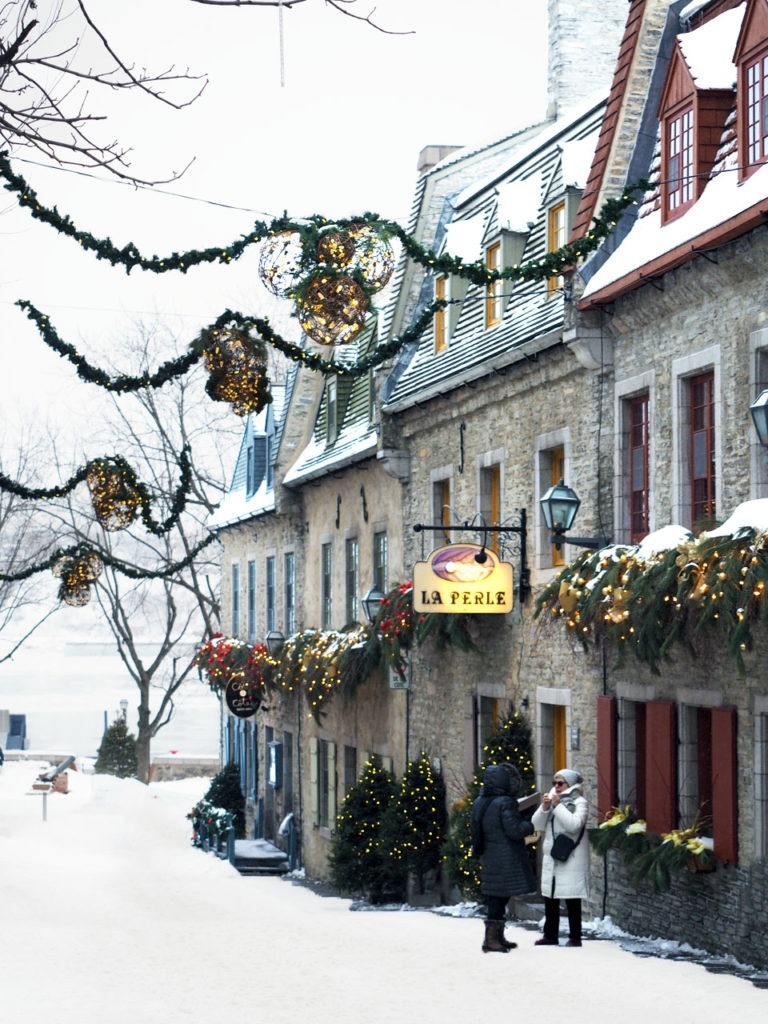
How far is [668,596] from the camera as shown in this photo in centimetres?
1370

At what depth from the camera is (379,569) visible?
83.3ft

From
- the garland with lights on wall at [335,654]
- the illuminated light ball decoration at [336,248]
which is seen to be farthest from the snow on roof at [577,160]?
the illuminated light ball decoration at [336,248]

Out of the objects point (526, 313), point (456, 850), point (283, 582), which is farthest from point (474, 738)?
point (283, 582)

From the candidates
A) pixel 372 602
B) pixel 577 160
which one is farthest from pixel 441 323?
pixel 577 160

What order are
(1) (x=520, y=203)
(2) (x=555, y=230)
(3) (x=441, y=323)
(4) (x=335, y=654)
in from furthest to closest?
(4) (x=335, y=654) < (3) (x=441, y=323) < (1) (x=520, y=203) < (2) (x=555, y=230)

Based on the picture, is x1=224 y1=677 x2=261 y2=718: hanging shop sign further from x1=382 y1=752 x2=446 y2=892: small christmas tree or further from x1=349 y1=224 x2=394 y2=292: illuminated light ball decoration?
x1=349 y1=224 x2=394 y2=292: illuminated light ball decoration

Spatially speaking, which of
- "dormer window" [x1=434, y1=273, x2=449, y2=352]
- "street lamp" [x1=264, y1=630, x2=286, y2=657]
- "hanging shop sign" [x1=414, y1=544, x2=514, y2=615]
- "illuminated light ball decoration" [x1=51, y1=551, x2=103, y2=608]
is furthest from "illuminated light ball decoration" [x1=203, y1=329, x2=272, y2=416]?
"street lamp" [x1=264, y1=630, x2=286, y2=657]

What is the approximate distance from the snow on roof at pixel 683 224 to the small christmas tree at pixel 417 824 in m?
7.53

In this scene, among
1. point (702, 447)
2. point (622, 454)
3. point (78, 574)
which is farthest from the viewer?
point (78, 574)

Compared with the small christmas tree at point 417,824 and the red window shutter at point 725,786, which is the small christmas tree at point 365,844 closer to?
the small christmas tree at point 417,824

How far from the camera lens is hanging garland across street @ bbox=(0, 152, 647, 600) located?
525 inches

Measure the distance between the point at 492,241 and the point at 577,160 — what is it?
2.20 m

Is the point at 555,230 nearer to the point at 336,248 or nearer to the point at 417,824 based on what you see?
the point at 336,248

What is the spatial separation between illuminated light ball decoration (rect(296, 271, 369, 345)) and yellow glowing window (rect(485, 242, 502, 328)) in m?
6.77
